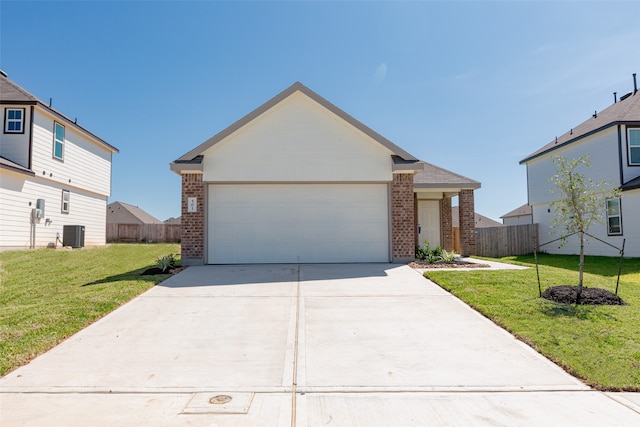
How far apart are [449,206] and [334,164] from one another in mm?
6631

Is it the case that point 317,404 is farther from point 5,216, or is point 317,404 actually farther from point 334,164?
point 5,216

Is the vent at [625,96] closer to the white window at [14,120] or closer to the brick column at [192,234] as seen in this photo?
the brick column at [192,234]

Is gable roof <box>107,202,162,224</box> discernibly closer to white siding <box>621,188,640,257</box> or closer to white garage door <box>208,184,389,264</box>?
white garage door <box>208,184,389,264</box>

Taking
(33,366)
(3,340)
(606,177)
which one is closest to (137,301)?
(3,340)

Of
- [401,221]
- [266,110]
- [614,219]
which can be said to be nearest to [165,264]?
[266,110]

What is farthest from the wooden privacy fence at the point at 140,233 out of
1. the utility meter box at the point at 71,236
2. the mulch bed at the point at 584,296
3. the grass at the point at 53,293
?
the mulch bed at the point at 584,296

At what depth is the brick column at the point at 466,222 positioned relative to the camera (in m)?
14.7

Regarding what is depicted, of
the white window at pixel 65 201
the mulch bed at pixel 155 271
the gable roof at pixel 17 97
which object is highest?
the gable roof at pixel 17 97

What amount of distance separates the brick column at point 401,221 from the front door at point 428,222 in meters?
4.02

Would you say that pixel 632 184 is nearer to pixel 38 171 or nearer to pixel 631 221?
pixel 631 221

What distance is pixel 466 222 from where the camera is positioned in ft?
48.7

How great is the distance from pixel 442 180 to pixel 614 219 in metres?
8.20

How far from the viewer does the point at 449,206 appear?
1570 cm

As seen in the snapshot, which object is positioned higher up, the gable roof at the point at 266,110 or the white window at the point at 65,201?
the gable roof at the point at 266,110
